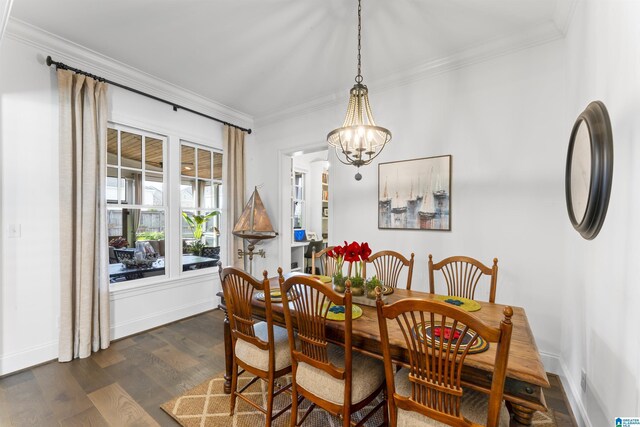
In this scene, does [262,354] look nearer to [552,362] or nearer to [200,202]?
[552,362]

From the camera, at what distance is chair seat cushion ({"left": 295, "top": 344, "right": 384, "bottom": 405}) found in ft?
5.08

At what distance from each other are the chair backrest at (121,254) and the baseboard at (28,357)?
96cm

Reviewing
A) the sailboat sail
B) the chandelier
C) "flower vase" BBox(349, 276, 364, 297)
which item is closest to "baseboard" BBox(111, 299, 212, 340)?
the sailboat sail

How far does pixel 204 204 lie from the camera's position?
4.21 m

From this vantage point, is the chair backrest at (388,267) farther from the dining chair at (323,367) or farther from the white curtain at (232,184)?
the white curtain at (232,184)

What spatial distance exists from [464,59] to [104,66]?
12.2 feet

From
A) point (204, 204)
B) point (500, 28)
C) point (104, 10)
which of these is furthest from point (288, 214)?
point (500, 28)

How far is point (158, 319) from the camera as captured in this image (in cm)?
357

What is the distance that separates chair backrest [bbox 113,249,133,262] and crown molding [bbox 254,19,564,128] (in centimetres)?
298

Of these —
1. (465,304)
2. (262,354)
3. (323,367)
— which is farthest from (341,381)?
(465,304)

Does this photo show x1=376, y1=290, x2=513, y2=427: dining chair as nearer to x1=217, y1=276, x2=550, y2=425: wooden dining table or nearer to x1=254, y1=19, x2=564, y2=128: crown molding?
x1=217, y1=276, x2=550, y2=425: wooden dining table

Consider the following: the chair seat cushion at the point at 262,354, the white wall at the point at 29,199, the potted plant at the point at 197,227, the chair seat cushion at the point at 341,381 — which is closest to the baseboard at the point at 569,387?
the chair seat cushion at the point at 341,381

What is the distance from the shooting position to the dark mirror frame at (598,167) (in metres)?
1.50

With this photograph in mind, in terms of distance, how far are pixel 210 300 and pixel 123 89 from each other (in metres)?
Answer: 2.88
